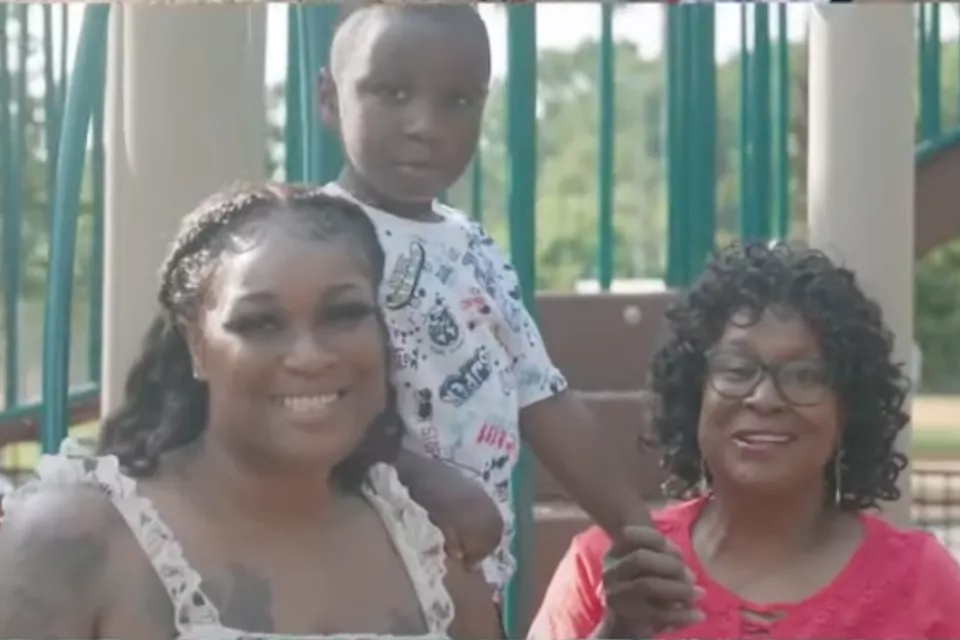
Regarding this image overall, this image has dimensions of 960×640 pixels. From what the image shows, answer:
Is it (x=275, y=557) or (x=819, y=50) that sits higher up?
(x=819, y=50)

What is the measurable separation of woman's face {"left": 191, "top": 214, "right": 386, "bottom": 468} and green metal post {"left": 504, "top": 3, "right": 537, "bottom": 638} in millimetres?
206

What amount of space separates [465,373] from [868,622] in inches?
21.6

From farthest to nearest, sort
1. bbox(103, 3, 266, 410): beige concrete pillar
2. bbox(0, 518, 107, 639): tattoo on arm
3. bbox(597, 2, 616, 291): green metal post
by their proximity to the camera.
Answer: bbox(597, 2, 616, 291): green metal post < bbox(103, 3, 266, 410): beige concrete pillar < bbox(0, 518, 107, 639): tattoo on arm

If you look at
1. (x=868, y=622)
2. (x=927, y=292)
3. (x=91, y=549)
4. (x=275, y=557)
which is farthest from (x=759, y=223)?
(x=91, y=549)

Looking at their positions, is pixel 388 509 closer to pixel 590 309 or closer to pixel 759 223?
pixel 590 309

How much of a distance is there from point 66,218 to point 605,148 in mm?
651

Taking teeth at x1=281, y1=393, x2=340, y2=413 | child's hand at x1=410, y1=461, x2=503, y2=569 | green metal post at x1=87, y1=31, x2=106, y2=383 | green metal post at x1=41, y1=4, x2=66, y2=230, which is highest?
green metal post at x1=41, y1=4, x2=66, y2=230

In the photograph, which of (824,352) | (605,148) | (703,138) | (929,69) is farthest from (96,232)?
(929,69)

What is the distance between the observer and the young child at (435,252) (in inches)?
66.1

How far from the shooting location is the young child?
5.51 ft

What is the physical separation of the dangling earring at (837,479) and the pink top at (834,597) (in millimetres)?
39

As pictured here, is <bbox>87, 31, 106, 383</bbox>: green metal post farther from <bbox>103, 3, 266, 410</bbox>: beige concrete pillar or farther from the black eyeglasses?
the black eyeglasses

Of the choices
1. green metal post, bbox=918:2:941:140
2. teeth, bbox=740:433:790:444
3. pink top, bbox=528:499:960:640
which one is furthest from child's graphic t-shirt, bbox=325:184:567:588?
green metal post, bbox=918:2:941:140

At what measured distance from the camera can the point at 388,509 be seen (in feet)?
5.59
